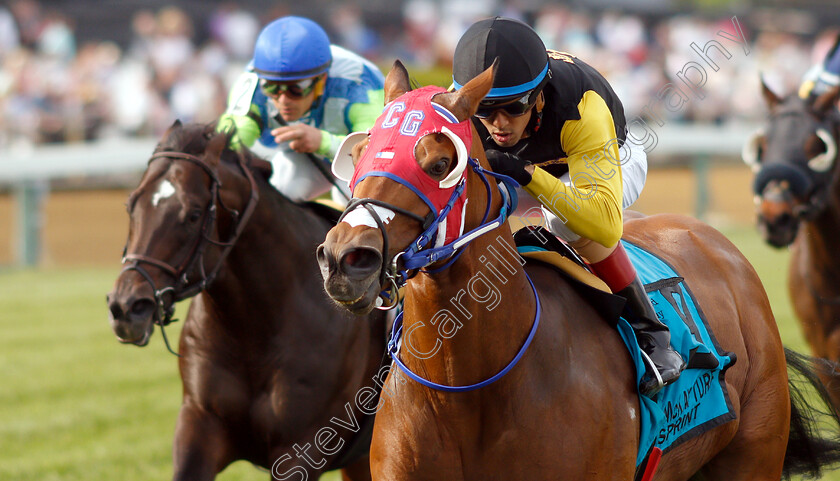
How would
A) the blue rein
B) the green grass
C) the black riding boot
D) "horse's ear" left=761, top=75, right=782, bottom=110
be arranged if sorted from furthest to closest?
"horse's ear" left=761, top=75, right=782, bottom=110 < the green grass < the black riding boot < the blue rein

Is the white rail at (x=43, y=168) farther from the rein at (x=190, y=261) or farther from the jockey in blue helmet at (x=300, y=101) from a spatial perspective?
the rein at (x=190, y=261)

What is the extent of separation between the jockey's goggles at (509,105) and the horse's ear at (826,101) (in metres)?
3.79

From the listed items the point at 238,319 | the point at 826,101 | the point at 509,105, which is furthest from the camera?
the point at 826,101

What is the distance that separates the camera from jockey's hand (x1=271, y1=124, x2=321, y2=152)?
4.39m

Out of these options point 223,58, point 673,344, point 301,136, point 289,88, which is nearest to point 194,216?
point 301,136

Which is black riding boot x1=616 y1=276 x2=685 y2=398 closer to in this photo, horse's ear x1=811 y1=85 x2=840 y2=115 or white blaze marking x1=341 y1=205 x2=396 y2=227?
white blaze marking x1=341 y1=205 x2=396 y2=227

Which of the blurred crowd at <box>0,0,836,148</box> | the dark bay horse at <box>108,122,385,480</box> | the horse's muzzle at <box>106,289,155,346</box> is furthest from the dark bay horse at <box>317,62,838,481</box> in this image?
the blurred crowd at <box>0,0,836,148</box>

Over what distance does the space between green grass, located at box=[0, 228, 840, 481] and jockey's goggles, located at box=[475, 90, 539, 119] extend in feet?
11.3

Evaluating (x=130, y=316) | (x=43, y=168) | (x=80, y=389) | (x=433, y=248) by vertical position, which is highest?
(x=433, y=248)

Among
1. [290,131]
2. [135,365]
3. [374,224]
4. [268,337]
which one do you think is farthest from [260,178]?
[135,365]

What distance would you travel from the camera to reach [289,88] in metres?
4.64

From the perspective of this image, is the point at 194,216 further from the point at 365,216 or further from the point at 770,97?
the point at 770,97

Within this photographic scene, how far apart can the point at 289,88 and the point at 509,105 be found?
1.78m

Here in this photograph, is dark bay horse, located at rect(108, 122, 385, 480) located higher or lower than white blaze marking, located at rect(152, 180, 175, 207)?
lower
